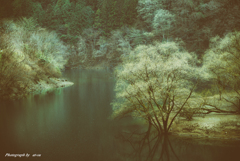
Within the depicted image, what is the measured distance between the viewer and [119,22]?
3206 inches

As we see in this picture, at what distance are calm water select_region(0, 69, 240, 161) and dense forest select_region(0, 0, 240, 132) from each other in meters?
2.49

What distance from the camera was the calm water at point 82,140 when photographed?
15023mm

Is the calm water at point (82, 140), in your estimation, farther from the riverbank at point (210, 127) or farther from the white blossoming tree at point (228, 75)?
the white blossoming tree at point (228, 75)

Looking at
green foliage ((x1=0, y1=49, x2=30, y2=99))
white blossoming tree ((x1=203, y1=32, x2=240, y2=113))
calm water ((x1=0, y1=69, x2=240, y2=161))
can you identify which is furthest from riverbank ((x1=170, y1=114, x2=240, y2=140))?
green foliage ((x1=0, y1=49, x2=30, y2=99))

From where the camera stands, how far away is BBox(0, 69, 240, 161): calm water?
15023 mm

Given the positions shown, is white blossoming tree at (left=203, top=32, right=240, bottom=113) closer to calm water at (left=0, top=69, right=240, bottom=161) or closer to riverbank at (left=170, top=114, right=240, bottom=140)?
riverbank at (left=170, top=114, right=240, bottom=140)

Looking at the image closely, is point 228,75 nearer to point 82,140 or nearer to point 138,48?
point 138,48

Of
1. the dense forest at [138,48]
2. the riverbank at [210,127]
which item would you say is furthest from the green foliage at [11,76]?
the riverbank at [210,127]

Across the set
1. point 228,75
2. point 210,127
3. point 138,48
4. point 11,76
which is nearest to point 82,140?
point 210,127

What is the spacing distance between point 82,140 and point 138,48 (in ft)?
44.3

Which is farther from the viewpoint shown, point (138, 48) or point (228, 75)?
point (138, 48)

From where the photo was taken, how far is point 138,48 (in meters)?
25.5

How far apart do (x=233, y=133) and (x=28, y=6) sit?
8861 centimetres

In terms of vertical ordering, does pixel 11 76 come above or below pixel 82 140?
above
